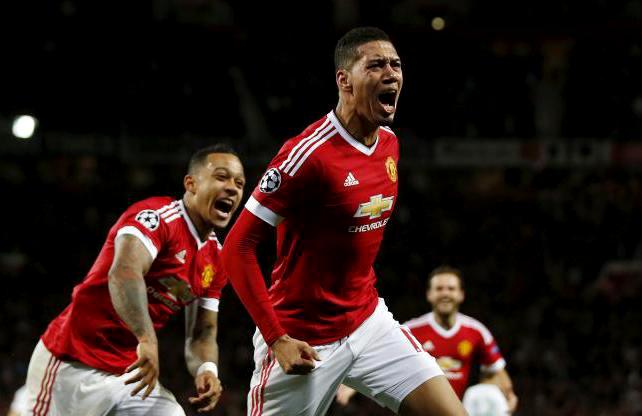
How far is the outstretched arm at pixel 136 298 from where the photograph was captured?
12.4 ft

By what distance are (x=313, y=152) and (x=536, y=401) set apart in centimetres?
935

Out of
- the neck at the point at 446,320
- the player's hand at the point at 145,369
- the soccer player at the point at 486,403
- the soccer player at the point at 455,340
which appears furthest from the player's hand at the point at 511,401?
the player's hand at the point at 145,369

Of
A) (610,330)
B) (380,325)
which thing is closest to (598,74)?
(610,330)

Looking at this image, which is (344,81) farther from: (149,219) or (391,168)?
(149,219)

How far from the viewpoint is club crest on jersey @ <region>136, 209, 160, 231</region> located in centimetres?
432

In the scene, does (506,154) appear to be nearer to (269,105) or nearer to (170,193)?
(269,105)

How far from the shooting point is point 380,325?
4.20 meters

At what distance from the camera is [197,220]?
4676mm

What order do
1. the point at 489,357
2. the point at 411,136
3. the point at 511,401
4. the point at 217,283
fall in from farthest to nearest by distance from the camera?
the point at 411,136 → the point at 489,357 → the point at 511,401 → the point at 217,283

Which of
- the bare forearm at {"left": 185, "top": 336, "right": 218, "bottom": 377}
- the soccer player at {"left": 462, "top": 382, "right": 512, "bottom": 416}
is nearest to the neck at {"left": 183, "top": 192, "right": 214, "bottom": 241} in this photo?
the bare forearm at {"left": 185, "top": 336, "right": 218, "bottom": 377}

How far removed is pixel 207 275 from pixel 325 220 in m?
1.03

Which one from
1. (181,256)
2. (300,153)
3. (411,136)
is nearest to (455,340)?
(181,256)

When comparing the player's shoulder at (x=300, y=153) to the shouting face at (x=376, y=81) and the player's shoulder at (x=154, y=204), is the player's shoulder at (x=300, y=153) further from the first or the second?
the player's shoulder at (x=154, y=204)

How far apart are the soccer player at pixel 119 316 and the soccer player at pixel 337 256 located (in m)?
0.58
